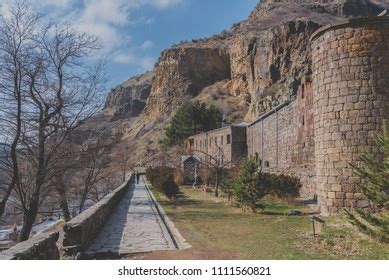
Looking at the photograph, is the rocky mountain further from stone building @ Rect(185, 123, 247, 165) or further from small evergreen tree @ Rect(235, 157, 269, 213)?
small evergreen tree @ Rect(235, 157, 269, 213)

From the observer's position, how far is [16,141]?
12.9 m

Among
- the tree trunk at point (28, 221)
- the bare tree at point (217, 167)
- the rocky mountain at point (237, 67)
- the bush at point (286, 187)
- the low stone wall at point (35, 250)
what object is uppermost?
the rocky mountain at point (237, 67)

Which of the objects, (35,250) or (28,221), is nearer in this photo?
(35,250)

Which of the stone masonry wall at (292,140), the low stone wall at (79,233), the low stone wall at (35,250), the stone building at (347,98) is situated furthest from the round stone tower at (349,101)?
the stone masonry wall at (292,140)

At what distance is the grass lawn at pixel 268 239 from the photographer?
7.29 metres

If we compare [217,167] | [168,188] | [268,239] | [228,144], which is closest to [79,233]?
[268,239]

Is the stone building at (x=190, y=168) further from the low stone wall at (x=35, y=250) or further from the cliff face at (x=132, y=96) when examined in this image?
the cliff face at (x=132, y=96)

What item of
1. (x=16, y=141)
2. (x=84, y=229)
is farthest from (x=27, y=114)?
(x=84, y=229)

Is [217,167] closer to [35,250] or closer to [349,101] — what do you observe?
[349,101]

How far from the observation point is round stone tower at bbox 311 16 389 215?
9.97 metres

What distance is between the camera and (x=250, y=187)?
14391mm

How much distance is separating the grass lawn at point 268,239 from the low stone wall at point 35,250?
1611 millimetres

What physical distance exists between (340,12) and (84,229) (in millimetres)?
76259

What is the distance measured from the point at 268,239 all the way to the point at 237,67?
212ft
